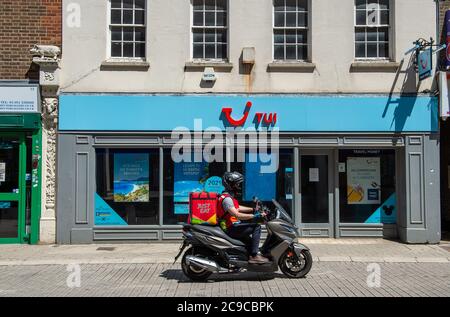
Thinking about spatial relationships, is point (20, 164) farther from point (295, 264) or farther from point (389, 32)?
point (389, 32)

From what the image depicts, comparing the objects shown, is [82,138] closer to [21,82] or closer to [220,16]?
[21,82]

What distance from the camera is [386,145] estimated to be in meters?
12.1

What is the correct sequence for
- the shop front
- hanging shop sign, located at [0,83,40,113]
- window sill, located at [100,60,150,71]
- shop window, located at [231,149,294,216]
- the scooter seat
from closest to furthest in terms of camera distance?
the scooter seat → hanging shop sign, located at [0,83,40,113] → the shop front → window sill, located at [100,60,150,71] → shop window, located at [231,149,294,216]

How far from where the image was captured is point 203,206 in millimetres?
12055

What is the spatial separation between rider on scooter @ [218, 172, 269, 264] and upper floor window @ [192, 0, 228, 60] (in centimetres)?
502

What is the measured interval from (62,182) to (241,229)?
213 inches

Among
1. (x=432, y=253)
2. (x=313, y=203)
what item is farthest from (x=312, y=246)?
(x=432, y=253)

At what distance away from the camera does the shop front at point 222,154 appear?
11.8m

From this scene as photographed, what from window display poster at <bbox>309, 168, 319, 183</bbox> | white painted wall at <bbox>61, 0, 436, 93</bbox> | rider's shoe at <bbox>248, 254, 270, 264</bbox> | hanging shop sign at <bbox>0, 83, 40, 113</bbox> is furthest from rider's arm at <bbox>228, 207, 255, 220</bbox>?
hanging shop sign at <bbox>0, 83, 40, 113</bbox>

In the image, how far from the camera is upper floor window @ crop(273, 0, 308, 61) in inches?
486

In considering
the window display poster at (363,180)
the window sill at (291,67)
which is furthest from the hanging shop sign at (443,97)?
the window sill at (291,67)

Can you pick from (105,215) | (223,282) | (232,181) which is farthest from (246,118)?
(223,282)

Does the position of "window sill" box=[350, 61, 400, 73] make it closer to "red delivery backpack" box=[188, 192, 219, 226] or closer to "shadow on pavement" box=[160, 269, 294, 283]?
"red delivery backpack" box=[188, 192, 219, 226]

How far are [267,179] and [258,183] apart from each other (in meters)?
0.23
